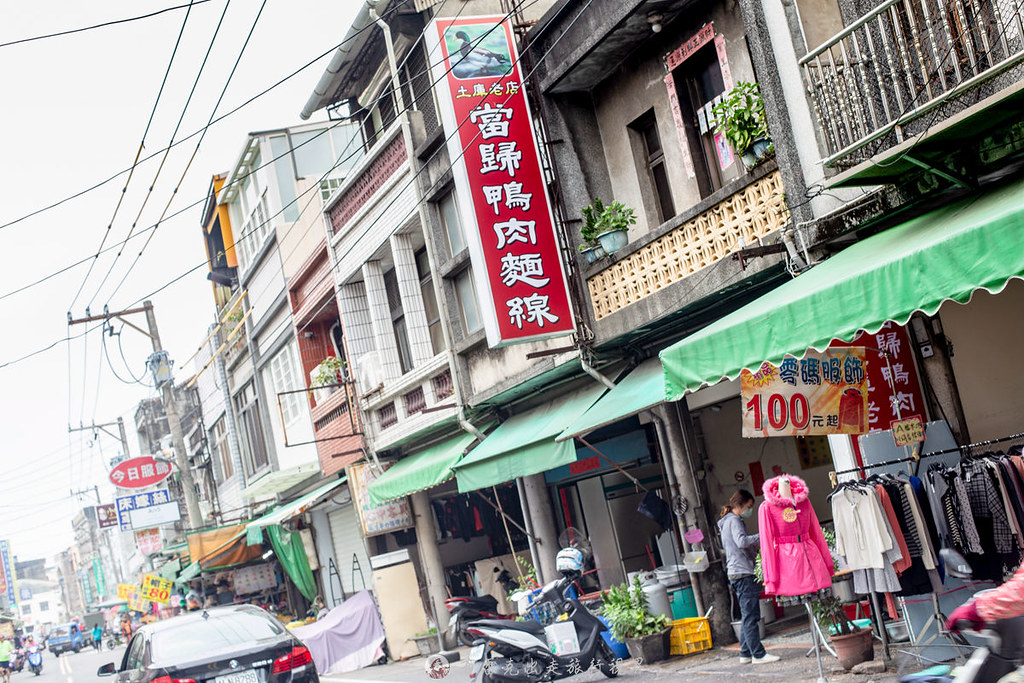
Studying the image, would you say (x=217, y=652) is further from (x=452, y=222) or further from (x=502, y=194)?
(x=452, y=222)

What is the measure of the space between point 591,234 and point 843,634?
598 cm

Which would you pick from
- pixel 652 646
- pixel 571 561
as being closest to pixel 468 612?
pixel 571 561

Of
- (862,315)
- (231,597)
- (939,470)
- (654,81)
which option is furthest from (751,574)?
(231,597)

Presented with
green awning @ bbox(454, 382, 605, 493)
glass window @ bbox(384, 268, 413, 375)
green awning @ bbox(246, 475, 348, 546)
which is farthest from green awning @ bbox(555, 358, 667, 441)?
green awning @ bbox(246, 475, 348, 546)

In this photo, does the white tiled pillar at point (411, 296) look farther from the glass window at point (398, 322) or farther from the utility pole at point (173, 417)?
the utility pole at point (173, 417)

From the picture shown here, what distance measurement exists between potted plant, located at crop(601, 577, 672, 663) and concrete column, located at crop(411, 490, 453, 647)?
7378 millimetres

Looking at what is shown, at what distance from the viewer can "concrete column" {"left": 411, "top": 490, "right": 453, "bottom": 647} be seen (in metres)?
19.6

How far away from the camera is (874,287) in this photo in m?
7.54

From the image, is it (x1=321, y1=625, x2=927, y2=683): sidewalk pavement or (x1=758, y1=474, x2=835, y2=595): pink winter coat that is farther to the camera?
(x1=758, y1=474, x2=835, y2=595): pink winter coat

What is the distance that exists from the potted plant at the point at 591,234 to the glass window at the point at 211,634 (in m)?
5.80

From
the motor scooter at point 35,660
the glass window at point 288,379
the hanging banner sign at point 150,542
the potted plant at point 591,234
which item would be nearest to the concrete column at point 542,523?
the potted plant at point 591,234

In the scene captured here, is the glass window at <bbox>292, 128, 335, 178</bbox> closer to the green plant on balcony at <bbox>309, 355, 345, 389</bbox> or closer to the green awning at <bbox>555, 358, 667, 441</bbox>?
the green plant on balcony at <bbox>309, 355, 345, 389</bbox>

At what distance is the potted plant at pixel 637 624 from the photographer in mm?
12125

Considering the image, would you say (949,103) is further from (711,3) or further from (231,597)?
(231,597)
